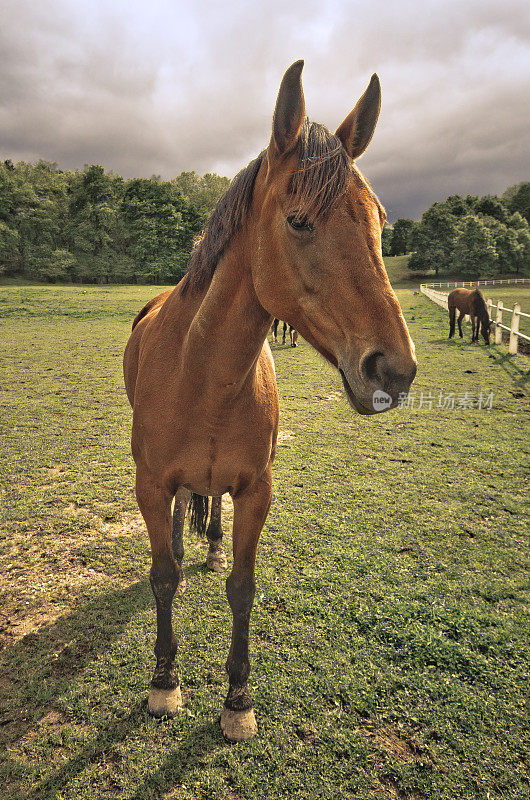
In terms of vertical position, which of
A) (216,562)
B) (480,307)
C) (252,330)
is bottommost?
(216,562)

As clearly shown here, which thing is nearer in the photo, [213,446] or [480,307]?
[213,446]

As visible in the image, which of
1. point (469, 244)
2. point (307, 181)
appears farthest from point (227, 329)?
point (469, 244)

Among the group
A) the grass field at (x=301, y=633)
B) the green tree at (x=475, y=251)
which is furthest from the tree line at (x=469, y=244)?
the grass field at (x=301, y=633)

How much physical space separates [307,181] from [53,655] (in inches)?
123

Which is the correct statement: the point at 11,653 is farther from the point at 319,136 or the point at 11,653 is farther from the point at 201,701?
the point at 319,136

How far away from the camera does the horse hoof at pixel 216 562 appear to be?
11.2ft

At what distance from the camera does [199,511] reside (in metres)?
3.09

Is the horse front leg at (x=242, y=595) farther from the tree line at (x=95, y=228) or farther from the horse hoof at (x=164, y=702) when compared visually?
the tree line at (x=95, y=228)

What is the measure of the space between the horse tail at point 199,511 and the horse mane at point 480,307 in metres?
13.0

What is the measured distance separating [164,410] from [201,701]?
69.4 inches

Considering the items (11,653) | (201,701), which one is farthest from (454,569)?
(11,653)

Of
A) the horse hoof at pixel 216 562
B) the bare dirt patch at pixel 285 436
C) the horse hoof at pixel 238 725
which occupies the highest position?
the bare dirt patch at pixel 285 436

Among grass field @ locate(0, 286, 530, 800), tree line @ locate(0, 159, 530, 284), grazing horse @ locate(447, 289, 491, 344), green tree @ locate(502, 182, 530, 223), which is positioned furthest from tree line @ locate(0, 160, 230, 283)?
green tree @ locate(502, 182, 530, 223)

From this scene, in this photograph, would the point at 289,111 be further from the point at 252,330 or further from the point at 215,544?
the point at 215,544
